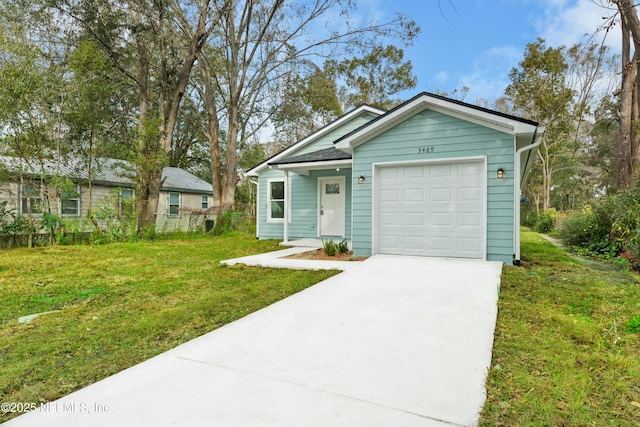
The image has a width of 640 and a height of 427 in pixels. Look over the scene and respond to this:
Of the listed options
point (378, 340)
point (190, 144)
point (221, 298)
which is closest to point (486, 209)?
point (378, 340)

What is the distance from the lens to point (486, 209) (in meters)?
6.35

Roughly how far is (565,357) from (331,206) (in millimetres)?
8295

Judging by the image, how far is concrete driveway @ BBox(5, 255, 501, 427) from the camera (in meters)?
1.87

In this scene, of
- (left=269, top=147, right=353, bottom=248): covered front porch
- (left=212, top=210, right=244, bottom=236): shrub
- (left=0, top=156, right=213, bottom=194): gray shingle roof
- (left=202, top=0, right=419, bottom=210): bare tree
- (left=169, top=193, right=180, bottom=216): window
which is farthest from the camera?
(left=169, top=193, right=180, bottom=216): window

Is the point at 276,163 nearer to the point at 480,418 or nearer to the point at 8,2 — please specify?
the point at 480,418

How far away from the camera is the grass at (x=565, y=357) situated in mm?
1952

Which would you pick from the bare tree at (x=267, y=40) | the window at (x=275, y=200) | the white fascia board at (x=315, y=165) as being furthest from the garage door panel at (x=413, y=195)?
the bare tree at (x=267, y=40)

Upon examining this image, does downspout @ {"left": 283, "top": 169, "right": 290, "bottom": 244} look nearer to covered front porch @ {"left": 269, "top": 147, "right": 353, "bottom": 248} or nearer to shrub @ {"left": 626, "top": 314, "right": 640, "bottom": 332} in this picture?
covered front porch @ {"left": 269, "top": 147, "right": 353, "bottom": 248}

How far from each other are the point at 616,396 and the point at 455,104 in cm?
551

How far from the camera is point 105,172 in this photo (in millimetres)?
16203

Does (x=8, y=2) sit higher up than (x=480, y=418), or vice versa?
(x=8, y=2)

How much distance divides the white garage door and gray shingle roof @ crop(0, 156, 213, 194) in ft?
31.4

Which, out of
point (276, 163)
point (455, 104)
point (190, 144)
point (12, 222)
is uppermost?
point (190, 144)

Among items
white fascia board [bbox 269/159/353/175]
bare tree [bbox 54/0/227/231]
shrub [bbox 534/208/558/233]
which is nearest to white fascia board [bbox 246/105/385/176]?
white fascia board [bbox 269/159/353/175]
